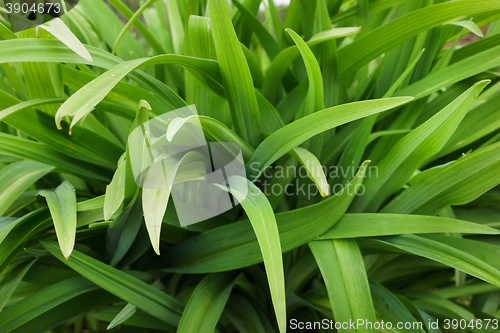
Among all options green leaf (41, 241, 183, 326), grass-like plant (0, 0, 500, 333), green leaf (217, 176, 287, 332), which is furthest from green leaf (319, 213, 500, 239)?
green leaf (41, 241, 183, 326)

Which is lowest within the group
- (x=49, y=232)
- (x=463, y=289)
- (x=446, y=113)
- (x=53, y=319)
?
(x=463, y=289)

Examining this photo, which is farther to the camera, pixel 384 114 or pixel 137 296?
pixel 384 114

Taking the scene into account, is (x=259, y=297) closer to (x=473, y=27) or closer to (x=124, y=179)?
(x=124, y=179)

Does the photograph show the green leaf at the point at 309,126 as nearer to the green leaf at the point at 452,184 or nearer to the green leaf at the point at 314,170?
the green leaf at the point at 314,170

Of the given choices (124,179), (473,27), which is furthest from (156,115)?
(473,27)

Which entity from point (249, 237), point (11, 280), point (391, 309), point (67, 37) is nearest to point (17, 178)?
point (11, 280)

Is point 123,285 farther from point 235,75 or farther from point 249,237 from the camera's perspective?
point 235,75

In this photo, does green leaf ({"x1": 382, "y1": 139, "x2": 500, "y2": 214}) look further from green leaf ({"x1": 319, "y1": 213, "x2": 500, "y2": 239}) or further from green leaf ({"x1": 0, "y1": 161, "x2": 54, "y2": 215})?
green leaf ({"x1": 0, "y1": 161, "x2": 54, "y2": 215})
